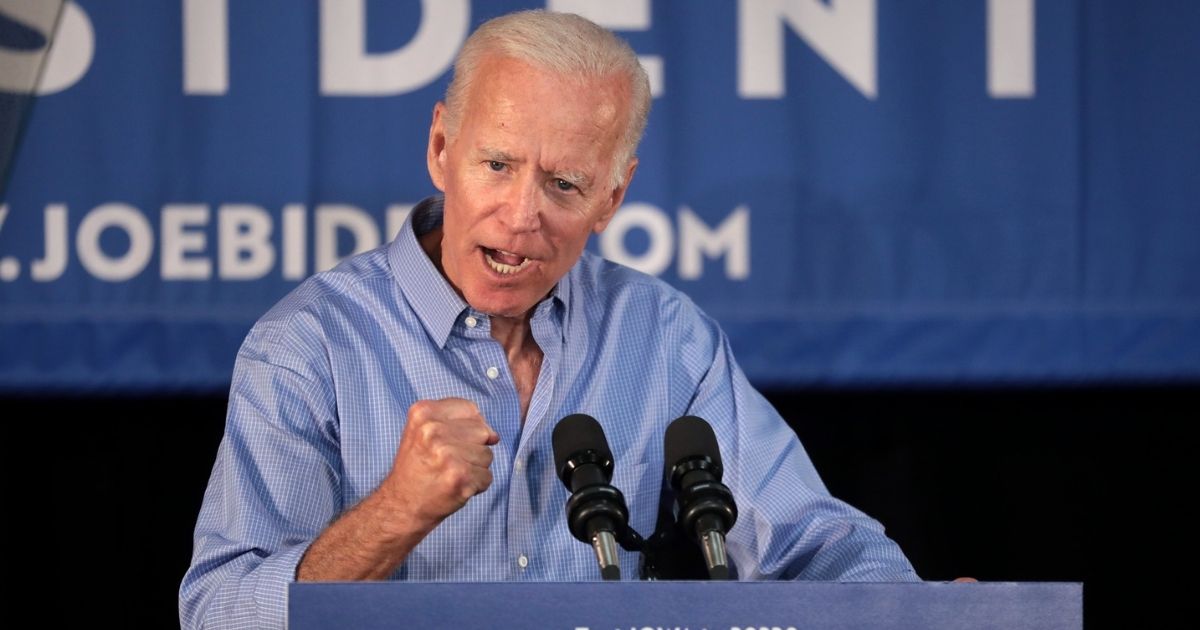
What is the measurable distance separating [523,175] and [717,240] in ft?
3.22

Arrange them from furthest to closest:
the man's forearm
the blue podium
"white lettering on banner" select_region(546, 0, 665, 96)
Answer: "white lettering on banner" select_region(546, 0, 665, 96) → the man's forearm → the blue podium

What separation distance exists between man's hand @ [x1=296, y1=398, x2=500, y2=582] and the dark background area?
1.36 meters

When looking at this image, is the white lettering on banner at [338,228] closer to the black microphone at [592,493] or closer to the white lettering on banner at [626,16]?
the white lettering on banner at [626,16]

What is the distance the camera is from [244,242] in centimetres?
266

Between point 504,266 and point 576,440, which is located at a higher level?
point 504,266

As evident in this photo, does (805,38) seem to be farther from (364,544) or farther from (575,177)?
(364,544)

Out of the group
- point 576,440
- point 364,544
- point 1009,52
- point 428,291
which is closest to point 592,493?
point 576,440

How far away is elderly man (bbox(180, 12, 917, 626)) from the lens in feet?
5.82

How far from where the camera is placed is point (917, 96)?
2.79m

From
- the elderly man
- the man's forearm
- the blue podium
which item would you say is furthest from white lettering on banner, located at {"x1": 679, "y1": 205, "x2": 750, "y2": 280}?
the blue podium

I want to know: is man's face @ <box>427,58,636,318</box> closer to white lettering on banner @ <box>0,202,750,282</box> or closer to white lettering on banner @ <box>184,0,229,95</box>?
white lettering on banner @ <box>0,202,750,282</box>

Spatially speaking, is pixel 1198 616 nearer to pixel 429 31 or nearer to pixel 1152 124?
pixel 1152 124

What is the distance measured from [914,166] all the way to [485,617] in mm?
1763

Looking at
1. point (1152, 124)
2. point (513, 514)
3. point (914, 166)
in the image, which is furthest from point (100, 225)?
point (1152, 124)
